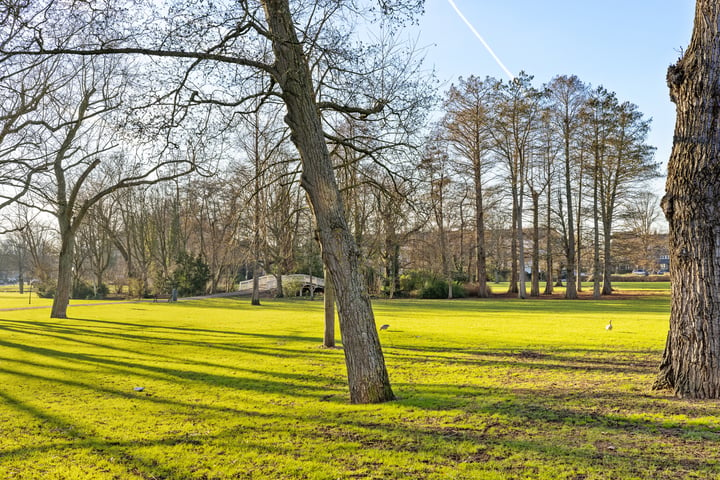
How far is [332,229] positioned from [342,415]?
2207 millimetres

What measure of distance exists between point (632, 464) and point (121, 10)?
7.69 m

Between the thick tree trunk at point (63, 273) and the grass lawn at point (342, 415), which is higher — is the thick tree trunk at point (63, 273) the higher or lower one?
the higher one

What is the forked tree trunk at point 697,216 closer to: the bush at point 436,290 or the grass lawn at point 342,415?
the grass lawn at point 342,415

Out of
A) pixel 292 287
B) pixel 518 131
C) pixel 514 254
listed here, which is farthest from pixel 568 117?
pixel 292 287

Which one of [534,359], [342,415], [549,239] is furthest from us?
[549,239]

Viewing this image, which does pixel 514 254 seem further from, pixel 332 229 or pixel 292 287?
pixel 332 229

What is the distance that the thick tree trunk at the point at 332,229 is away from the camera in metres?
6.18

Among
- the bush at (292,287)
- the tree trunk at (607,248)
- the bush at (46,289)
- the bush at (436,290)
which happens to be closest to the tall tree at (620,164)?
the tree trunk at (607,248)

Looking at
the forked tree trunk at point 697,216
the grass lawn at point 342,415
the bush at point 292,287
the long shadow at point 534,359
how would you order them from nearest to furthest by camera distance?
the grass lawn at point 342,415
the forked tree trunk at point 697,216
the long shadow at point 534,359
the bush at point 292,287

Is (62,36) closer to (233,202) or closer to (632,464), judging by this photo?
(233,202)

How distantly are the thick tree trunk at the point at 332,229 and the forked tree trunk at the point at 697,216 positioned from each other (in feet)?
11.7

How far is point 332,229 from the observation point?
6230 millimetres

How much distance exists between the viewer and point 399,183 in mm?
10422

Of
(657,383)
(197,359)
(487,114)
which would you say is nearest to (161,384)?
(197,359)
